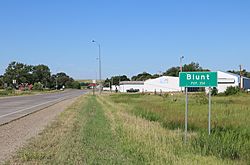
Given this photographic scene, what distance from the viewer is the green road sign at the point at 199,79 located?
11461mm

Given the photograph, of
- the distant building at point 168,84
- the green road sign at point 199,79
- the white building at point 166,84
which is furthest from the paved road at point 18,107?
the white building at point 166,84

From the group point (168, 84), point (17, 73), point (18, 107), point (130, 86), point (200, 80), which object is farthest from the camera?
point (17, 73)

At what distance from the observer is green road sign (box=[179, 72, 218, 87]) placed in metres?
11.5

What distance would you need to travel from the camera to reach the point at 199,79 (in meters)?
11.6

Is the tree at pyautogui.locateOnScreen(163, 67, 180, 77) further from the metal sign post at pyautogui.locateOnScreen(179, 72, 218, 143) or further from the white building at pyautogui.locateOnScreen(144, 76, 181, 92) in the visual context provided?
the metal sign post at pyautogui.locateOnScreen(179, 72, 218, 143)

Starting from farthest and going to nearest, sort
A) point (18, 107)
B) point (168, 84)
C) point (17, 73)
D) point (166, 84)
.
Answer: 1. point (17, 73)
2. point (168, 84)
3. point (166, 84)
4. point (18, 107)

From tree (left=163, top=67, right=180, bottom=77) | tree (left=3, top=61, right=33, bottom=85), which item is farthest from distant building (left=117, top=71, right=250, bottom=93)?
tree (left=3, top=61, right=33, bottom=85)

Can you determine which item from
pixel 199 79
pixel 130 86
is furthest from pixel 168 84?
pixel 199 79

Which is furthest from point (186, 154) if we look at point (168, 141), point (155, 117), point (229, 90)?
point (229, 90)

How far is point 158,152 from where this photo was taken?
9992 mm

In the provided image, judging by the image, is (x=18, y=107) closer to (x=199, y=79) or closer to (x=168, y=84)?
(x=199, y=79)

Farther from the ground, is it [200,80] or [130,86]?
[130,86]

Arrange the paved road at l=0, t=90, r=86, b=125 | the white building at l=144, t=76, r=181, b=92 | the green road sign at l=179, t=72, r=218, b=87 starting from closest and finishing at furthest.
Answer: the green road sign at l=179, t=72, r=218, b=87 → the paved road at l=0, t=90, r=86, b=125 → the white building at l=144, t=76, r=181, b=92

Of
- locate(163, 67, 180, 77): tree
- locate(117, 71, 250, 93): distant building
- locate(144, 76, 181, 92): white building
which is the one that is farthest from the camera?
locate(163, 67, 180, 77): tree
